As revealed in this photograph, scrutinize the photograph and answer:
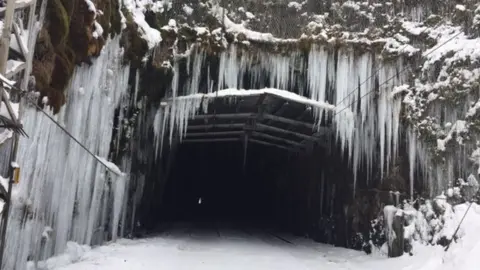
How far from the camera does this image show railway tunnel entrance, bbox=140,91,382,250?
14.6 meters

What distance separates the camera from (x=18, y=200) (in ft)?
22.0

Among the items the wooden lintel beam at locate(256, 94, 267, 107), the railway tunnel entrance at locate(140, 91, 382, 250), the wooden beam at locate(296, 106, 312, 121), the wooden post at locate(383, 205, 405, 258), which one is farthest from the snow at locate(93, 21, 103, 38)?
the wooden post at locate(383, 205, 405, 258)

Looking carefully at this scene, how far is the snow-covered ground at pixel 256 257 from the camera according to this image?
27.4ft

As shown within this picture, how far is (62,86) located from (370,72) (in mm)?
7545

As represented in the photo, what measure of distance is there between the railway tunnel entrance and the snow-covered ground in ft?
7.06

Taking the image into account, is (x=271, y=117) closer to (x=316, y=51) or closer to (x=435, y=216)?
(x=316, y=51)

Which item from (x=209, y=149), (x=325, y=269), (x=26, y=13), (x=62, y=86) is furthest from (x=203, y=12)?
(x=209, y=149)

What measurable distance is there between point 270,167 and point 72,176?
15.5 metres

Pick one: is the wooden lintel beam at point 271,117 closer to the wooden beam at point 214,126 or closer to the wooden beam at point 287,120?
the wooden beam at point 287,120

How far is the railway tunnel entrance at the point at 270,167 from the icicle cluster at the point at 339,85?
1.88ft

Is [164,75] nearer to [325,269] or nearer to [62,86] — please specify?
[62,86]

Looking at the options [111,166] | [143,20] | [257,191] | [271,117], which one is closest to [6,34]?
[111,166]

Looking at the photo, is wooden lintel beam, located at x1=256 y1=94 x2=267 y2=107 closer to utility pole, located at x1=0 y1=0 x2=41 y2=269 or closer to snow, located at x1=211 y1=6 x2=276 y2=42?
snow, located at x1=211 y1=6 x2=276 y2=42

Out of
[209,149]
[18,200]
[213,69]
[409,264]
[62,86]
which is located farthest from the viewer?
[209,149]
